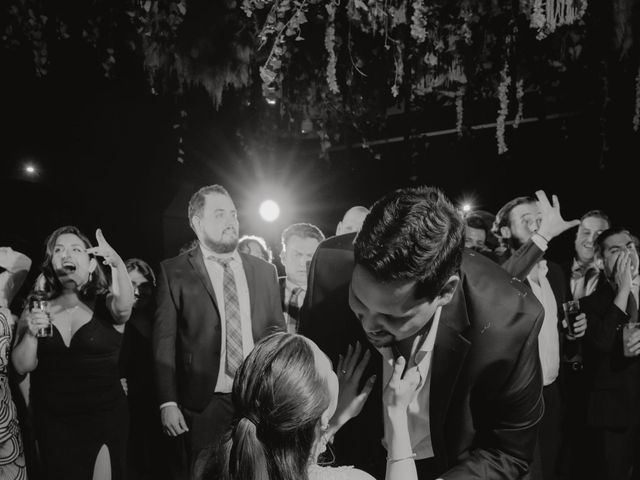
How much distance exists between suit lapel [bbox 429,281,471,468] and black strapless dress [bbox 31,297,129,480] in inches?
88.9

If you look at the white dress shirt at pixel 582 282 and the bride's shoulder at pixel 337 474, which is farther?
the white dress shirt at pixel 582 282

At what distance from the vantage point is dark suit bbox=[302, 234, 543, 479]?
157 centimetres

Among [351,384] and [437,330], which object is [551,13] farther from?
[351,384]

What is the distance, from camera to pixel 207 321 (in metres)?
3.01

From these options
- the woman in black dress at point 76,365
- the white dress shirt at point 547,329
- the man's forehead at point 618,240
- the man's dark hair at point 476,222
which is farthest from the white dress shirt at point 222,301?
the man's dark hair at point 476,222

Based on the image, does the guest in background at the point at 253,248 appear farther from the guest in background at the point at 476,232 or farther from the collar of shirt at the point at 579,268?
the collar of shirt at the point at 579,268

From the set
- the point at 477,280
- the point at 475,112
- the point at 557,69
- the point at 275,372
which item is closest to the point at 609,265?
the point at 557,69

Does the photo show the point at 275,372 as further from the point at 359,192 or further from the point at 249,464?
the point at 359,192

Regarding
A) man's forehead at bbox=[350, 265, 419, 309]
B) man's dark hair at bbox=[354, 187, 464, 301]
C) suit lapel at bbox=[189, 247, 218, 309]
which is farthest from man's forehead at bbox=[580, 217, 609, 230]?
man's forehead at bbox=[350, 265, 419, 309]

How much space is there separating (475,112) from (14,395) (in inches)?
299

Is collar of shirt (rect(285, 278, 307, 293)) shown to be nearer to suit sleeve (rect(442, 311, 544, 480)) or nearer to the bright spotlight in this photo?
suit sleeve (rect(442, 311, 544, 480))

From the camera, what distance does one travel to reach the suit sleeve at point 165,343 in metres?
2.92

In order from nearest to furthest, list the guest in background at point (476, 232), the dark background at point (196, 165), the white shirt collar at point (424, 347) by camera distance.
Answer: the white shirt collar at point (424, 347) < the guest in background at point (476, 232) < the dark background at point (196, 165)

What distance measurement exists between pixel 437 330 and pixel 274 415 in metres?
0.70
